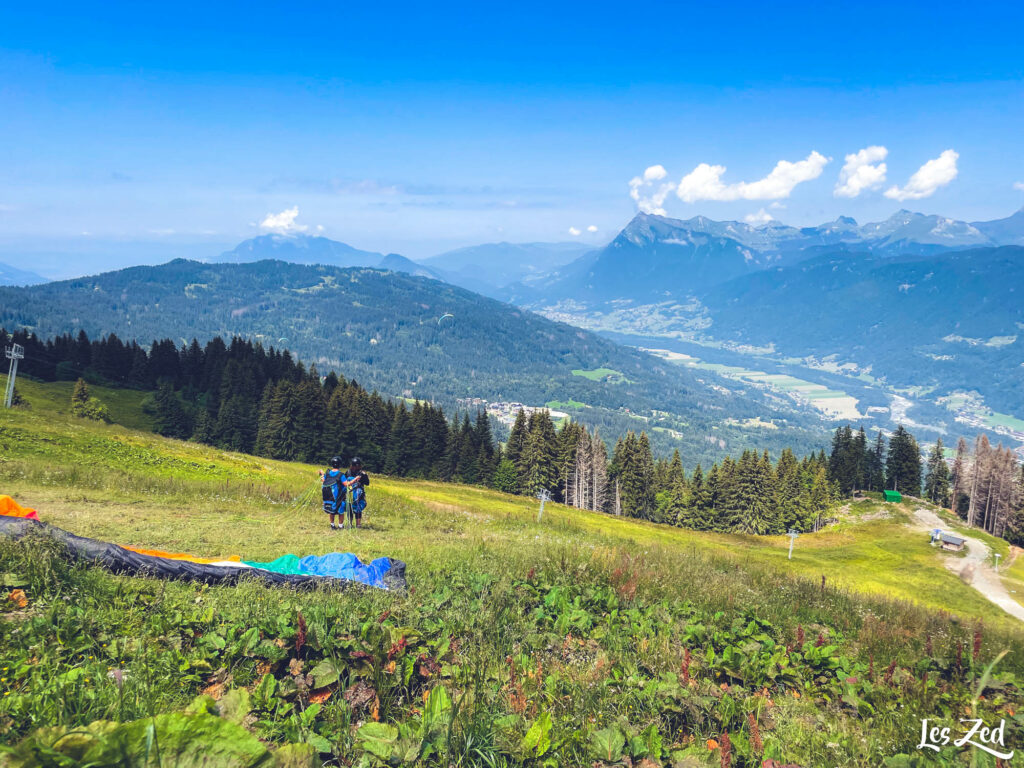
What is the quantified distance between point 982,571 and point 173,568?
64.1 metres

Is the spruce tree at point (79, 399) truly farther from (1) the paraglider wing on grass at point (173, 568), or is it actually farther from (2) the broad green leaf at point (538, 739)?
(2) the broad green leaf at point (538, 739)

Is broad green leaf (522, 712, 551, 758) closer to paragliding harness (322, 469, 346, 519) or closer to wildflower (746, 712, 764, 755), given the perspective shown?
wildflower (746, 712, 764, 755)


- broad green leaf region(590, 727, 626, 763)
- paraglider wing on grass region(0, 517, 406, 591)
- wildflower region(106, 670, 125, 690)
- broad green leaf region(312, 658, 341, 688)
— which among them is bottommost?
paraglider wing on grass region(0, 517, 406, 591)

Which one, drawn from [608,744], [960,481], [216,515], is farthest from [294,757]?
[960,481]

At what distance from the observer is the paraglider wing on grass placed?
6.80 m

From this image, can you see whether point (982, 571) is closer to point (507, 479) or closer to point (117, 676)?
point (507, 479)

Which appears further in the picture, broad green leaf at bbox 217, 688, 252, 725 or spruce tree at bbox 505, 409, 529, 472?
spruce tree at bbox 505, 409, 529, 472

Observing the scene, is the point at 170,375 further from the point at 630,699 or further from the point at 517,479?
the point at 630,699

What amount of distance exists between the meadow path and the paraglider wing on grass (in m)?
44.5

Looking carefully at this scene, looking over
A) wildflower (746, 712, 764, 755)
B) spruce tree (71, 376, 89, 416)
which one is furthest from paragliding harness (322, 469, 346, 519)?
spruce tree (71, 376, 89, 416)

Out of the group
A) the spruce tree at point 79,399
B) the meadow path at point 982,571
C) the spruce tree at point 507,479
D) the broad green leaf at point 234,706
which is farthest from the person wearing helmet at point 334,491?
the spruce tree at point 507,479

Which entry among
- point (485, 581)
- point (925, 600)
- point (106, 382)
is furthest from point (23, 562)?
point (106, 382)

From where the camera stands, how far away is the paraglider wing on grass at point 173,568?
6.80 metres

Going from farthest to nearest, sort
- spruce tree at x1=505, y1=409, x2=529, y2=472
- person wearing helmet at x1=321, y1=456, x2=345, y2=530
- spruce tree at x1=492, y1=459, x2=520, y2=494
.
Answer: spruce tree at x1=505, y1=409, x2=529, y2=472
spruce tree at x1=492, y1=459, x2=520, y2=494
person wearing helmet at x1=321, y1=456, x2=345, y2=530
